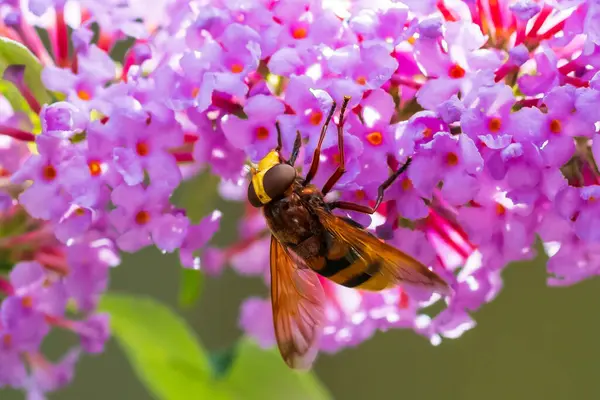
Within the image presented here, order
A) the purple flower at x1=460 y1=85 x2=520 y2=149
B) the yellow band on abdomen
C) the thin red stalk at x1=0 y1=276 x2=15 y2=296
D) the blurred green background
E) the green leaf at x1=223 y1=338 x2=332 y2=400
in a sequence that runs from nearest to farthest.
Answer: the purple flower at x1=460 y1=85 x2=520 y2=149 < the yellow band on abdomen < the thin red stalk at x1=0 y1=276 x2=15 y2=296 < the green leaf at x1=223 y1=338 x2=332 y2=400 < the blurred green background

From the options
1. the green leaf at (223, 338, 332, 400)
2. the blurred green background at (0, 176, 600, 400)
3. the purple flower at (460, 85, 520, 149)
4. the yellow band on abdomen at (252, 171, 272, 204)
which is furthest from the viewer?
the blurred green background at (0, 176, 600, 400)

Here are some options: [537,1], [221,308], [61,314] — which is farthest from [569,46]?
[221,308]

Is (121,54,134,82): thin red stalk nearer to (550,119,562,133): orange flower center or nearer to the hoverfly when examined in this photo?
the hoverfly

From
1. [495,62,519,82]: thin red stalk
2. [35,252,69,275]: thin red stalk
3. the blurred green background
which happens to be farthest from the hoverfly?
the blurred green background

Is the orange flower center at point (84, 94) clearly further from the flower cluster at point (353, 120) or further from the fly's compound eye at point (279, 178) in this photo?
the fly's compound eye at point (279, 178)

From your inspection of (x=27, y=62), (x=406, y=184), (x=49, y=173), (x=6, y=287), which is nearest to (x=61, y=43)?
(x=27, y=62)

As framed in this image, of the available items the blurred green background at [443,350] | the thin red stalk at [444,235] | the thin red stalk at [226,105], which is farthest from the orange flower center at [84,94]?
the blurred green background at [443,350]
